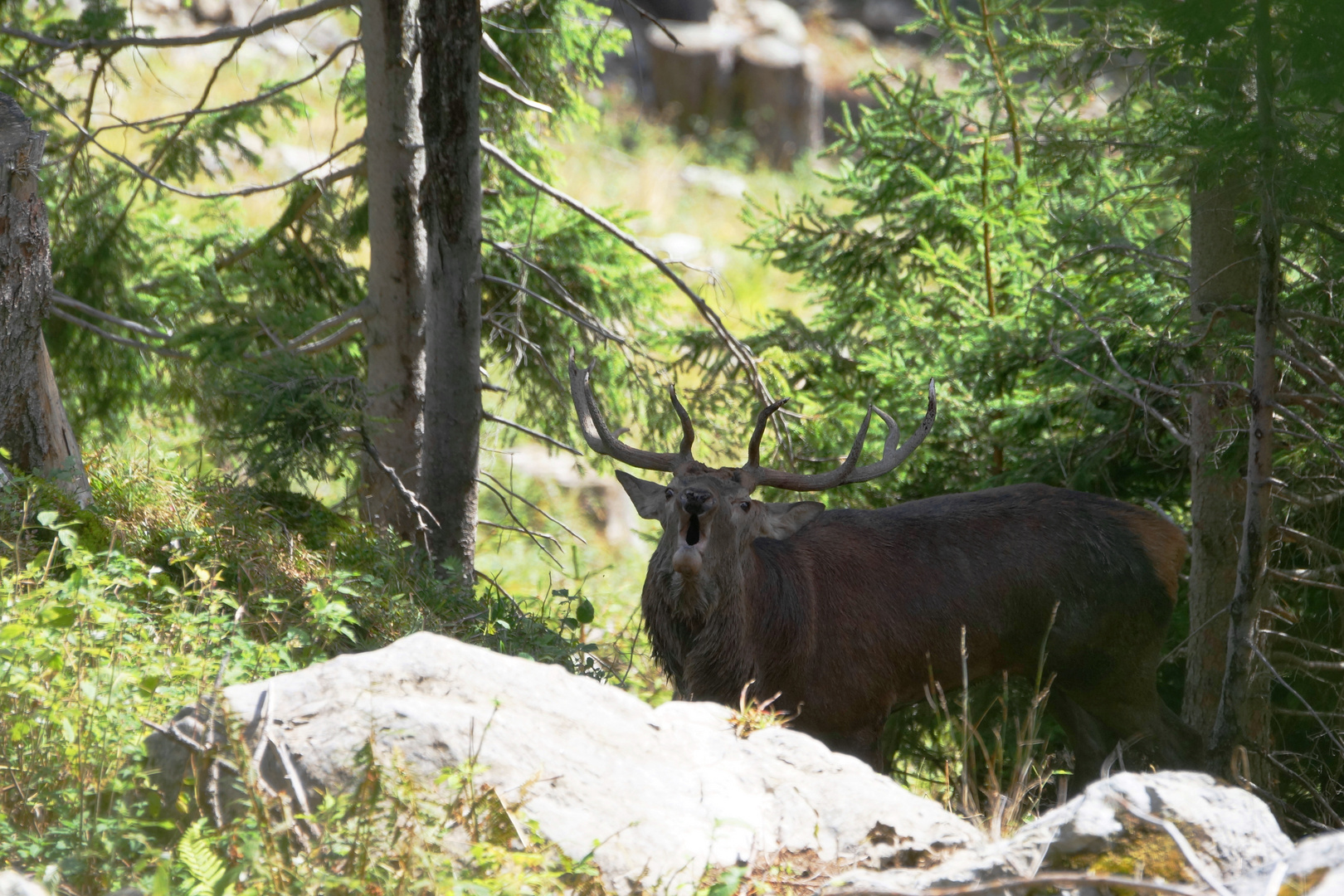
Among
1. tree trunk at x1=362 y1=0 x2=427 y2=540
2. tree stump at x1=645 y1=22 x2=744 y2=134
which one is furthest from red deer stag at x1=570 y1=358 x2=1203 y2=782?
tree stump at x1=645 y1=22 x2=744 y2=134

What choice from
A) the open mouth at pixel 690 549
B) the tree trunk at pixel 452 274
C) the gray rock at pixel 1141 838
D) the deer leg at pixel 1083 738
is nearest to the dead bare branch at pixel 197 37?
the tree trunk at pixel 452 274

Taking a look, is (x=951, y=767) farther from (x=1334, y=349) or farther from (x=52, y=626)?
(x=52, y=626)

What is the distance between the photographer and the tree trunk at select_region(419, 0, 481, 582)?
6.50m

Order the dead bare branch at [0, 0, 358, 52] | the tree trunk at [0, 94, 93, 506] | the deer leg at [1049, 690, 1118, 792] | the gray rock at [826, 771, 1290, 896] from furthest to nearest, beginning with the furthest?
1. the dead bare branch at [0, 0, 358, 52]
2. the deer leg at [1049, 690, 1118, 792]
3. the tree trunk at [0, 94, 93, 506]
4. the gray rock at [826, 771, 1290, 896]

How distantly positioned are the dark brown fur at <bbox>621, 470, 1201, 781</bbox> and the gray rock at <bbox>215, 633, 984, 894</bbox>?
1.94 metres

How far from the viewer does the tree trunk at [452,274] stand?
6.50 m

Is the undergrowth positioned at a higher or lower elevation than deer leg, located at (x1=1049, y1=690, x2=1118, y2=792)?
higher

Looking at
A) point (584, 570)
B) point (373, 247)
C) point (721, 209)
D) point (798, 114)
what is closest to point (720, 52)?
point (798, 114)

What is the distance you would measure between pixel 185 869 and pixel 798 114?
27695 mm

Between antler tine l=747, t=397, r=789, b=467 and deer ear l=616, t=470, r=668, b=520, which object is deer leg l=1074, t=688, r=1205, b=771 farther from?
deer ear l=616, t=470, r=668, b=520

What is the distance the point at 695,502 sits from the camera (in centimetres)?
574

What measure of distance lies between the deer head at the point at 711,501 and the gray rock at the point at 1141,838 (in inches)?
103

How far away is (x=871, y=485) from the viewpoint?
27.3ft

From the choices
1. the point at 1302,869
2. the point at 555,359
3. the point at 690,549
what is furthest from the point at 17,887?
the point at 555,359
